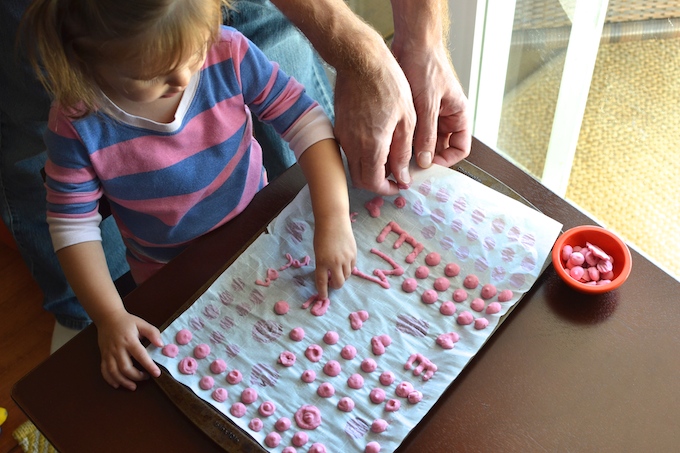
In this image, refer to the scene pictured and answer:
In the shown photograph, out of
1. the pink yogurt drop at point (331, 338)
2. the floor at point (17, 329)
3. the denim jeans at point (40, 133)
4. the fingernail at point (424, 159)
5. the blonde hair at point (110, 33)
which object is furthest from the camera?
the floor at point (17, 329)

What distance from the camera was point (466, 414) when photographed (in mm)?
641

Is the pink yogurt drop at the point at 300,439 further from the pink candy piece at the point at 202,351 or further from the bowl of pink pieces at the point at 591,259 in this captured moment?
the bowl of pink pieces at the point at 591,259

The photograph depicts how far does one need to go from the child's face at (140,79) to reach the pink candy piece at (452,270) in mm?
347

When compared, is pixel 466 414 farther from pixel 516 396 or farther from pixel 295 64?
pixel 295 64

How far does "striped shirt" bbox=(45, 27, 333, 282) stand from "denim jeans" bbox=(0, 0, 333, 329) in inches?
10.8

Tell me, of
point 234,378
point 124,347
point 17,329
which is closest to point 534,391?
point 234,378

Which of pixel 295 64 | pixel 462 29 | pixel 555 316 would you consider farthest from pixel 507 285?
pixel 462 29

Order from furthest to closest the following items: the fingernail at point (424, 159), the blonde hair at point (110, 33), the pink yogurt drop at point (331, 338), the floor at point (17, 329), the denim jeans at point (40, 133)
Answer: the floor at point (17, 329)
the denim jeans at point (40, 133)
the fingernail at point (424, 159)
the pink yogurt drop at point (331, 338)
the blonde hair at point (110, 33)

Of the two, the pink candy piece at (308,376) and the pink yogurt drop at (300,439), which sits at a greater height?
the pink candy piece at (308,376)

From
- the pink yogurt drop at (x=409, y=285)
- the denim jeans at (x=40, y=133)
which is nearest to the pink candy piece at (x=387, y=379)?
the pink yogurt drop at (x=409, y=285)

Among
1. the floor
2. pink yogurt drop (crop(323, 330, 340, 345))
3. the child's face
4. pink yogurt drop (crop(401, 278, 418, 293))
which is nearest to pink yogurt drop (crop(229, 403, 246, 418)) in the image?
pink yogurt drop (crop(323, 330, 340, 345))

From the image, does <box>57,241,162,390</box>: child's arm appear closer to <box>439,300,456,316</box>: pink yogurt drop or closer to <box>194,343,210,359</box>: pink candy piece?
<box>194,343,210,359</box>: pink candy piece

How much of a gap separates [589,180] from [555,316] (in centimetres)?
105

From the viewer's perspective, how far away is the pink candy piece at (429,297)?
0.72 m
